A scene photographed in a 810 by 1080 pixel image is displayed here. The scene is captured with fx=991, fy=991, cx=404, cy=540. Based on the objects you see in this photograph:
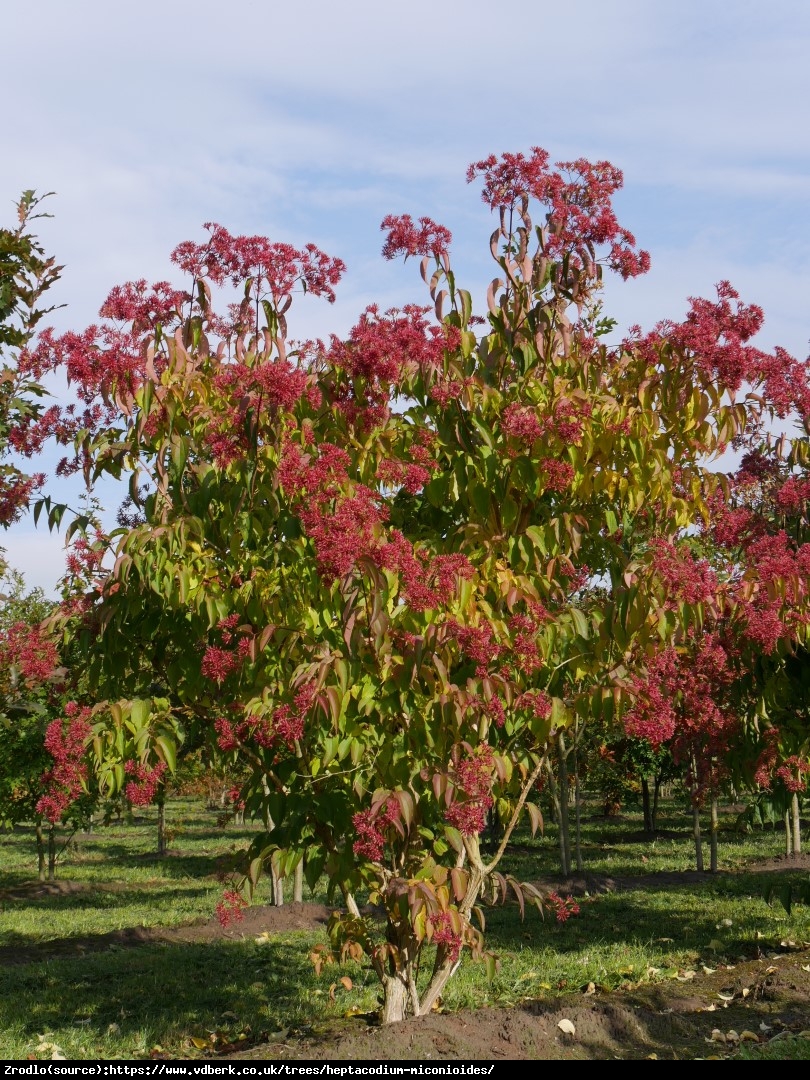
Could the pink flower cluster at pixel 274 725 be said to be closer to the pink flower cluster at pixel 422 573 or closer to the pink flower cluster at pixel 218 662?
the pink flower cluster at pixel 218 662

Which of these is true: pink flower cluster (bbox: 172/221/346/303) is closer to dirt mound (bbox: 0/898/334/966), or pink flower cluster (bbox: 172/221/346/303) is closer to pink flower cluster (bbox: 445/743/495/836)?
pink flower cluster (bbox: 445/743/495/836)

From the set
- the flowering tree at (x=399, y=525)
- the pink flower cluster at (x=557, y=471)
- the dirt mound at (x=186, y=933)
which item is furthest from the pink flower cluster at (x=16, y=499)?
the dirt mound at (x=186, y=933)

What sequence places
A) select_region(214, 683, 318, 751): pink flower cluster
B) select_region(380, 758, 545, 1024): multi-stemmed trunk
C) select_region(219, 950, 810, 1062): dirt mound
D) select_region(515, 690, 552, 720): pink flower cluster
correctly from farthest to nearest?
select_region(380, 758, 545, 1024): multi-stemmed trunk → select_region(219, 950, 810, 1062): dirt mound → select_region(515, 690, 552, 720): pink flower cluster → select_region(214, 683, 318, 751): pink flower cluster

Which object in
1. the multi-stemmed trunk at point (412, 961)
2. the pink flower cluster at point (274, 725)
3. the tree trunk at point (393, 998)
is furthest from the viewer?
the tree trunk at point (393, 998)

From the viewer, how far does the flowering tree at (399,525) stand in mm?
4125

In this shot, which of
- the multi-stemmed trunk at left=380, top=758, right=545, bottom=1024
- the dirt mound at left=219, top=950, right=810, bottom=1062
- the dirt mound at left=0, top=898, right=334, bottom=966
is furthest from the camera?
the dirt mound at left=0, top=898, right=334, bottom=966

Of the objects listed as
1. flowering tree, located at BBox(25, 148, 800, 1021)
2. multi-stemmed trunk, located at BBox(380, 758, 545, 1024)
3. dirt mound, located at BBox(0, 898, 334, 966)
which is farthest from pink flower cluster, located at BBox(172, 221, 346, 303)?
dirt mound, located at BBox(0, 898, 334, 966)

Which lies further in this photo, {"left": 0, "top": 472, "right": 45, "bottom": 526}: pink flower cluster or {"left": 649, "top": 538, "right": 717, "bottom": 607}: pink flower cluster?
{"left": 0, "top": 472, "right": 45, "bottom": 526}: pink flower cluster

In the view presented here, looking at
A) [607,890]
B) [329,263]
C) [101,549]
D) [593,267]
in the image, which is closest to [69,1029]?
[101,549]

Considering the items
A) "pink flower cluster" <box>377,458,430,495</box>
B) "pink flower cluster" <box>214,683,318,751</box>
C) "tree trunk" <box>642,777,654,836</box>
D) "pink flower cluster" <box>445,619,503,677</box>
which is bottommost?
"tree trunk" <box>642,777,654,836</box>

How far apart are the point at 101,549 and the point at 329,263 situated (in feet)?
5.82

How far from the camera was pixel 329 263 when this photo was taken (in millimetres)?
4891

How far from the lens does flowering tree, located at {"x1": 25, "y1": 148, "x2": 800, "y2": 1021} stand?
4.12m

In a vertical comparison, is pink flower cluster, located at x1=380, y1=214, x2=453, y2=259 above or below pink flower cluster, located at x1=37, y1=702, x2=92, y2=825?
above
